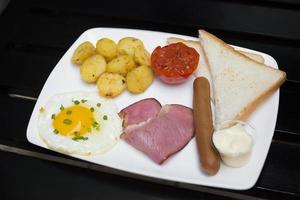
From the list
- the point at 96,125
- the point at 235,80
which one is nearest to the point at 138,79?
the point at 96,125

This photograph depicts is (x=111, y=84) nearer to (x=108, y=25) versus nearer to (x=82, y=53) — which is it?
(x=82, y=53)

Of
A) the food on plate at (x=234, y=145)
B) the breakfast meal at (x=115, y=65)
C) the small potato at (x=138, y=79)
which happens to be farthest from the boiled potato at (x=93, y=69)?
the food on plate at (x=234, y=145)

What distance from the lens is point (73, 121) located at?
1.33 meters

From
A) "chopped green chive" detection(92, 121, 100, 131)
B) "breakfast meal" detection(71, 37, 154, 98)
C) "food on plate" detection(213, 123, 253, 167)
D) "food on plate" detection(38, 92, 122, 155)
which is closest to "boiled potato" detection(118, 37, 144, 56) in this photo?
"breakfast meal" detection(71, 37, 154, 98)

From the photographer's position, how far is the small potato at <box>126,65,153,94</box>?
143 centimetres

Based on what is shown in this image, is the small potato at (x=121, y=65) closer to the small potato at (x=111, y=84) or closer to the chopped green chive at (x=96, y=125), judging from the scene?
the small potato at (x=111, y=84)

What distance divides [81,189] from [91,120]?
0.22 metres

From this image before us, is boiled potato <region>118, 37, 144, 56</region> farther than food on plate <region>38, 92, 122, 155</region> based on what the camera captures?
Yes

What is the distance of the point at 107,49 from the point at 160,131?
0.41 m

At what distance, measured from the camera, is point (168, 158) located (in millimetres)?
1251

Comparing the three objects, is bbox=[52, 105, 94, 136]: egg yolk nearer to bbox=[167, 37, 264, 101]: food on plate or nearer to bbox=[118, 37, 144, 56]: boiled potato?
bbox=[118, 37, 144, 56]: boiled potato

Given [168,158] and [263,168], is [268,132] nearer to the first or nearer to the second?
[263,168]

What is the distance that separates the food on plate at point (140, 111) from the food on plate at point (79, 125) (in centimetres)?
3

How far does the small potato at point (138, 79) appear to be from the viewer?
56.2 inches
